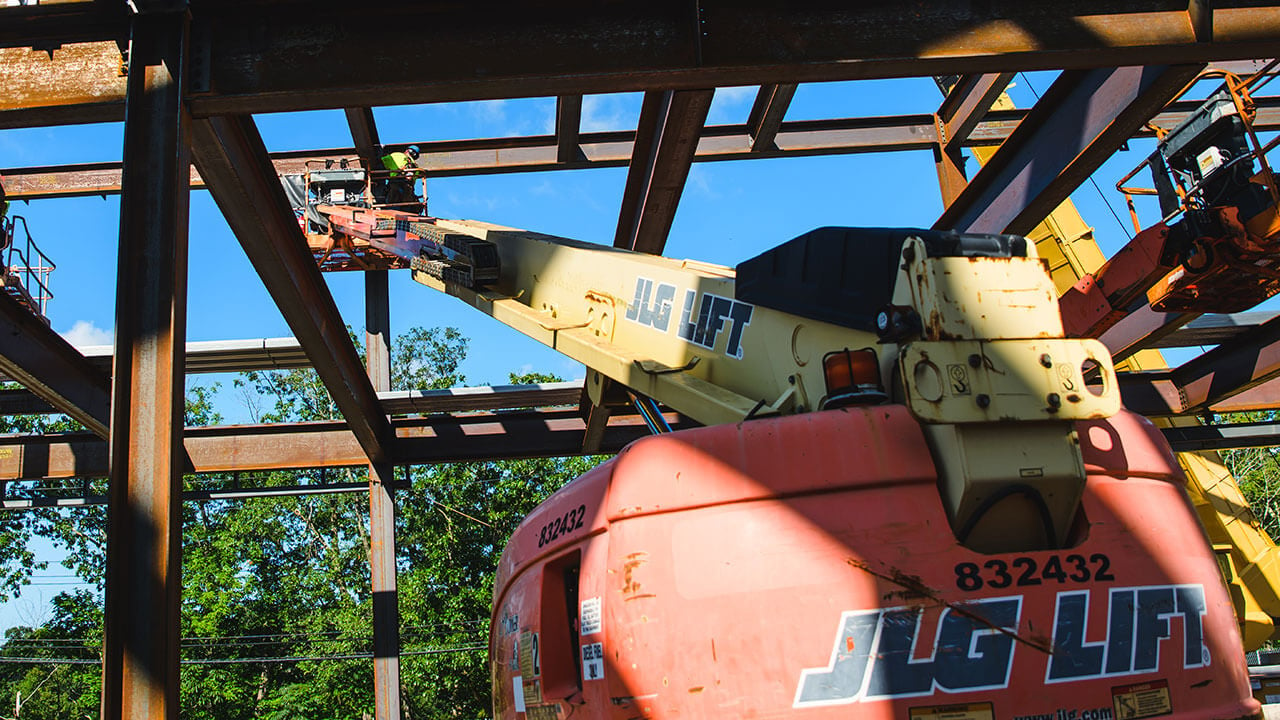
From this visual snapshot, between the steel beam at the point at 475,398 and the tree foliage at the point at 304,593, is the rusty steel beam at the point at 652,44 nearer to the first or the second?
the steel beam at the point at 475,398

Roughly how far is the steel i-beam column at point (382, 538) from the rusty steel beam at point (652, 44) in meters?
7.76

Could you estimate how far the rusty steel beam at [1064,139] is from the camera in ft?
22.9

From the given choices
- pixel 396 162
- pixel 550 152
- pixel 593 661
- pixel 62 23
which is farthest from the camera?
pixel 550 152

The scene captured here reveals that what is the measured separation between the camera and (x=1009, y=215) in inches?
330

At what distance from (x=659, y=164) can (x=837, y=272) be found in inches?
135

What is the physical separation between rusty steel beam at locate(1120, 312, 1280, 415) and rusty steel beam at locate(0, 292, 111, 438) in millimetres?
12669

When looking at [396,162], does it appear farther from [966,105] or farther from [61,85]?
[966,105]

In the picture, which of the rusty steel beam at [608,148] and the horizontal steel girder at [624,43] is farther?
the rusty steel beam at [608,148]

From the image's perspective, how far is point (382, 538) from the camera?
13492 mm

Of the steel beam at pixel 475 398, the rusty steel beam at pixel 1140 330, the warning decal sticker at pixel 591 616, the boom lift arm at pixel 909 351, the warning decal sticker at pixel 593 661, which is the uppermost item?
the steel beam at pixel 475 398

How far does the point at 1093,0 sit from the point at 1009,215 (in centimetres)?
238

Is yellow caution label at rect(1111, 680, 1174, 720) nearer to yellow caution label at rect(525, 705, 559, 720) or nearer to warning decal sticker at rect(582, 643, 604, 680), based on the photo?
warning decal sticker at rect(582, 643, 604, 680)

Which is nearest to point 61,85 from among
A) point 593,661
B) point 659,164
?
point 659,164

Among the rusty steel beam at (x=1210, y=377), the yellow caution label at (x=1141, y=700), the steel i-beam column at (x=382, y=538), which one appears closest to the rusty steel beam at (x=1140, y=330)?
the rusty steel beam at (x=1210, y=377)
